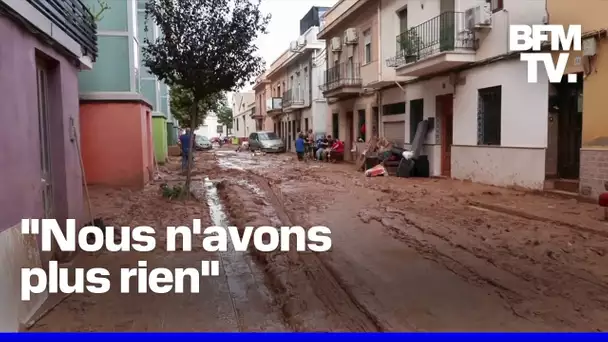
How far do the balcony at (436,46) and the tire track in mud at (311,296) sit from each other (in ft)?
29.5

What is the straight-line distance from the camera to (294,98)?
121ft

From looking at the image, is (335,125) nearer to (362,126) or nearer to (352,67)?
(362,126)

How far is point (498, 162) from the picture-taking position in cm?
1323

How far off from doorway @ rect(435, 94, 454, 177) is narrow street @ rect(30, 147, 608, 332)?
5608mm

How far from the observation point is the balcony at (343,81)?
23.3 meters

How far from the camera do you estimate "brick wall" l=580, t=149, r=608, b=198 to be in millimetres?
9805

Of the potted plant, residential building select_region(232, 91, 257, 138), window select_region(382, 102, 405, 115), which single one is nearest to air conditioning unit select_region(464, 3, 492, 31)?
the potted plant

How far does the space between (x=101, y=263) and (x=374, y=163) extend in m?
13.2

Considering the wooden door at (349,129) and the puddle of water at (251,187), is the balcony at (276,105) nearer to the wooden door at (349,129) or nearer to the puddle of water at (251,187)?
the wooden door at (349,129)

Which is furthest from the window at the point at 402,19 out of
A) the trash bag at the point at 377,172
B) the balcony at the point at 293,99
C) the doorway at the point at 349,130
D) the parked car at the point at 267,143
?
the parked car at the point at 267,143

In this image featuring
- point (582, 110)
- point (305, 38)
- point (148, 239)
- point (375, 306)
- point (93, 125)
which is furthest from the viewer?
point (305, 38)

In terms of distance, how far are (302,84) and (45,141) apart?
29447 mm
